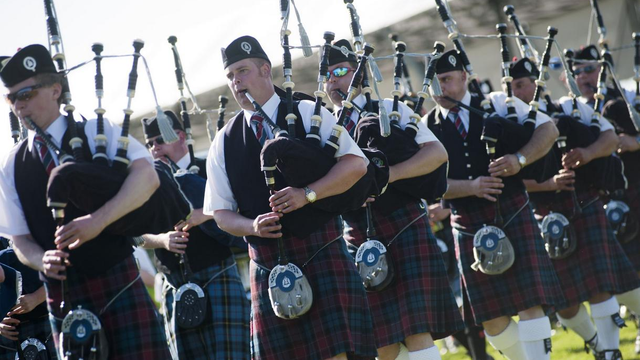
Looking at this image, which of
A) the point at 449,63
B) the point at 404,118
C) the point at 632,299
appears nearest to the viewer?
the point at 404,118

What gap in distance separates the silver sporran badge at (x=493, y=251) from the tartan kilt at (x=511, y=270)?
97 millimetres

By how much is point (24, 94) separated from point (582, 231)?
362 centimetres

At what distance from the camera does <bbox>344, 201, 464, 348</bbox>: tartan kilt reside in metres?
4.30

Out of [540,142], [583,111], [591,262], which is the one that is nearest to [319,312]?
[540,142]

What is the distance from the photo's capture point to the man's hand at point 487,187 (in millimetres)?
4777

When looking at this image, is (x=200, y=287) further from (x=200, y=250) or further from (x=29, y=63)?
(x=29, y=63)

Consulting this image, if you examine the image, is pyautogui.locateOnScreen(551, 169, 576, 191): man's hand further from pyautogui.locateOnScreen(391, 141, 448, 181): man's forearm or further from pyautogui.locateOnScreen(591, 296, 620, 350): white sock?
pyautogui.locateOnScreen(391, 141, 448, 181): man's forearm

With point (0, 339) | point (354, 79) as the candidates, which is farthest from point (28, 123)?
point (0, 339)

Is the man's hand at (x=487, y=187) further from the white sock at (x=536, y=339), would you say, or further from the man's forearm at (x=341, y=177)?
the man's forearm at (x=341, y=177)

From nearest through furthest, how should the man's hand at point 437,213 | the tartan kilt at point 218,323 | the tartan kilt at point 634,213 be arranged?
1. the tartan kilt at point 218,323
2. the man's hand at point 437,213
3. the tartan kilt at point 634,213

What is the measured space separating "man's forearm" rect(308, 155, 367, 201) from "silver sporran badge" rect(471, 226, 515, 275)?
4.39 feet

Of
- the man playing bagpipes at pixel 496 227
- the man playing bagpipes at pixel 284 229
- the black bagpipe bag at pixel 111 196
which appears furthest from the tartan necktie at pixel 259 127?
the man playing bagpipes at pixel 496 227

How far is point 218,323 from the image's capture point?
15.5ft

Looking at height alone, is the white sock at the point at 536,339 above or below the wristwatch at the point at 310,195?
below
